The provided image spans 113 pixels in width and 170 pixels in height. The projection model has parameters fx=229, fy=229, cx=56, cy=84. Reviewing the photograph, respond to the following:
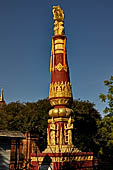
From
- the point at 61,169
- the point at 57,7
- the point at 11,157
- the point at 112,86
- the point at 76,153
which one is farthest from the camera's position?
the point at 57,7

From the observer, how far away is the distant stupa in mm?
18172

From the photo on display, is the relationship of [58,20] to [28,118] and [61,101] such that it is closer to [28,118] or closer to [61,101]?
[61,101]

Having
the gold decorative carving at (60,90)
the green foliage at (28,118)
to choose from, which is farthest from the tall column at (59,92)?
the green foliage at (28,118)

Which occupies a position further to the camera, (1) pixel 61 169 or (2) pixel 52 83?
(2) pixel 52 83

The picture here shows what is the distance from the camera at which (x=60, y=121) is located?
20.1 m

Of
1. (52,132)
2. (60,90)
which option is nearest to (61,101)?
(60,90)

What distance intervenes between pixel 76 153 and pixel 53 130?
2754 millimetres

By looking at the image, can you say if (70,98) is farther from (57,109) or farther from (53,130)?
(53,130)

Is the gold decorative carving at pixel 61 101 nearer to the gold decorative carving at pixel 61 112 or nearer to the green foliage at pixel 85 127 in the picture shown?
the gold decorative carving at pixel 61 112

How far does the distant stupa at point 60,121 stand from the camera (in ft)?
59.6

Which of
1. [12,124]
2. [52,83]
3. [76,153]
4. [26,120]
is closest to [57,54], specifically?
[52,83]

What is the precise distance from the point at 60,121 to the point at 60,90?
2.84m

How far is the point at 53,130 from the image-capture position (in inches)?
784

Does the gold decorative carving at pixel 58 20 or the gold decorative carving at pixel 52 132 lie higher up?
the gold decorative carving at pixel 58 20
